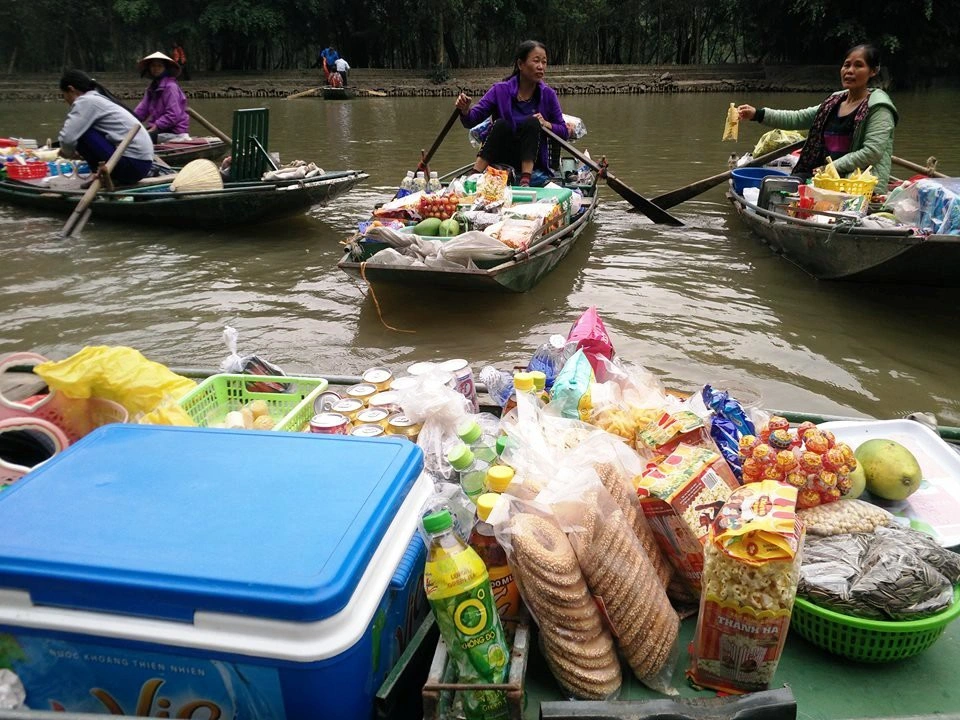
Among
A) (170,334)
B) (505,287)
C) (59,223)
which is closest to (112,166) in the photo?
(59,223)

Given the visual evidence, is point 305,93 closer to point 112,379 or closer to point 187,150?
point 187,150

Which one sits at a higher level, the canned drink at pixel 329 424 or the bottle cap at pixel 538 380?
the bottle cap at pixel 538 380

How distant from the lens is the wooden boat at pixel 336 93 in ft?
80.3

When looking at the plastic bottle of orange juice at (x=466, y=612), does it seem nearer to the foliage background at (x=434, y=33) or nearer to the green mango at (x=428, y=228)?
the green mango at (x=428, y=228)

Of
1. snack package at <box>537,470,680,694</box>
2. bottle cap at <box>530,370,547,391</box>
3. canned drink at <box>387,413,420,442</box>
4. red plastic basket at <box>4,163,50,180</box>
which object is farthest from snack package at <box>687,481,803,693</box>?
red plastic basket at <box>4,163,50,180</box>

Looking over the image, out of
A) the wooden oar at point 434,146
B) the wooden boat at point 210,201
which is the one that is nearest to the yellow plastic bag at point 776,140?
the wooden oar at point 434,146

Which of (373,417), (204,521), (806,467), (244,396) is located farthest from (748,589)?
(244,396)

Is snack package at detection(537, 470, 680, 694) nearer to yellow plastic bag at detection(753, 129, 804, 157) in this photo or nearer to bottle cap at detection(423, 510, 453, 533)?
bottle cap at detection(423, 510, 453, 533)

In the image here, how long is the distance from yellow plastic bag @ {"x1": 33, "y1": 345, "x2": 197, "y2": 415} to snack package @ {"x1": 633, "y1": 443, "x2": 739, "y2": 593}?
1.50 meters

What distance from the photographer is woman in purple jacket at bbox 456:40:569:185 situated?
20.7 ft

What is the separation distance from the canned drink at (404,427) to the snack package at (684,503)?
0.67 m

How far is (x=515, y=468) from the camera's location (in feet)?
5.11

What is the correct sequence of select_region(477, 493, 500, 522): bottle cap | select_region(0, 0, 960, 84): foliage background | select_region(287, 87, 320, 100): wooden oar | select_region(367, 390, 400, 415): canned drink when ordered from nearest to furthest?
select_region(477, 493, 500, 522): bottle cap, select_region(367, 390, 400, 415): canned drink, select_region(287, 87, 320, 100): wooden oar, select_region(0, 0, 960, 84): foliage background

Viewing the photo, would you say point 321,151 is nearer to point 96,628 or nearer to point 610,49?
point 96,628
